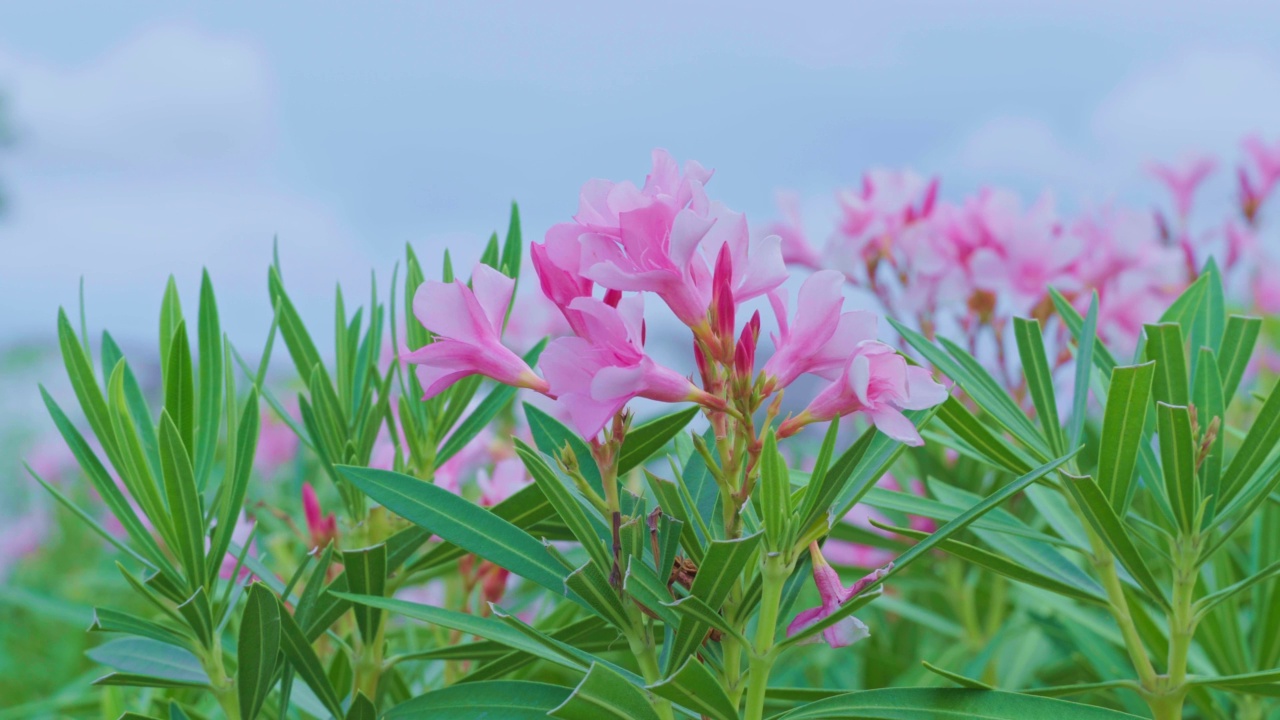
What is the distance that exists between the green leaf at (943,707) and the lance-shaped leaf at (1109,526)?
123mm

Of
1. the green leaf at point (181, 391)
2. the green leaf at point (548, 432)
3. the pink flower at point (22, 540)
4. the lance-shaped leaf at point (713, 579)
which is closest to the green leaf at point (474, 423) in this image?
the green leaf at point (548, 432)

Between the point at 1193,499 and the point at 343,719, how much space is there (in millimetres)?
606

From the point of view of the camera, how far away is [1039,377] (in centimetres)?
75

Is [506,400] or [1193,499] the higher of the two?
[506,400]

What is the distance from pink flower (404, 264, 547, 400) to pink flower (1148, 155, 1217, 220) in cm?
188

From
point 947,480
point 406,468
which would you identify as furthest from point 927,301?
point 406,468

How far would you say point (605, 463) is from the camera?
23.2 inches

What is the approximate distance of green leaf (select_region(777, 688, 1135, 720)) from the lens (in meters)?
0.57

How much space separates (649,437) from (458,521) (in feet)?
0.50

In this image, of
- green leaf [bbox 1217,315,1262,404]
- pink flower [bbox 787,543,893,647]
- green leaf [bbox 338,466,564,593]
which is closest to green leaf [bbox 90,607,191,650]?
green leaf [bbox 338,466,564,593]

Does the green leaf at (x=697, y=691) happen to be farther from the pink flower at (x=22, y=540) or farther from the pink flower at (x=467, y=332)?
the pink flower at (x=22, y=540)

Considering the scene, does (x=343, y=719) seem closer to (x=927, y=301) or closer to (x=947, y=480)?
(x=947, y=480)

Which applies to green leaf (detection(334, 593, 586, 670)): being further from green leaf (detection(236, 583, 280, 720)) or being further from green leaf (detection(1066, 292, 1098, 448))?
green leaf (detection(1066, 292, 1098, 448))

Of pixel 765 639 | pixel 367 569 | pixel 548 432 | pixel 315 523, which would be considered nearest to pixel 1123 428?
pixel 765 639
